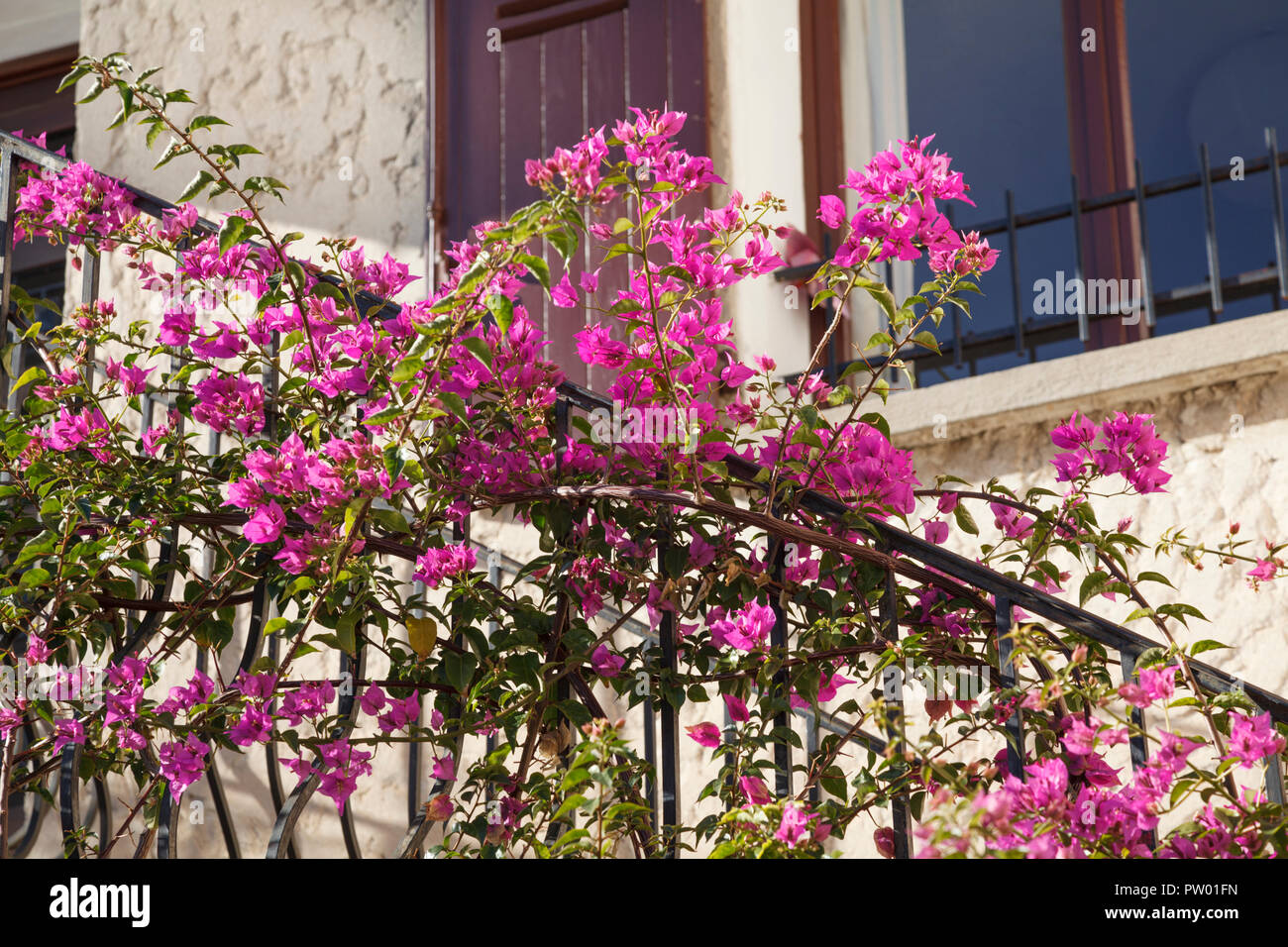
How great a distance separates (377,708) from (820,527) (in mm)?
789

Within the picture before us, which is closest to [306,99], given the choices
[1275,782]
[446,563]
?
[446,563]

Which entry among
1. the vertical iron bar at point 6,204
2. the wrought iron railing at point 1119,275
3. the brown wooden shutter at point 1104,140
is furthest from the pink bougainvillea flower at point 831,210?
the brown wooden shutter at point 1104,140

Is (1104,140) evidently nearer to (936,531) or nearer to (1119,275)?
(1119,275)

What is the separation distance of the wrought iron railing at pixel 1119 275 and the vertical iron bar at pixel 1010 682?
1833mm

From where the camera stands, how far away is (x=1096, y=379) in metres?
3.24

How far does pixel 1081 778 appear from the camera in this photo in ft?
5.66

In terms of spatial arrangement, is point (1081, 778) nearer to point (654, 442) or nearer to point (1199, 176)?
point (654, 442)

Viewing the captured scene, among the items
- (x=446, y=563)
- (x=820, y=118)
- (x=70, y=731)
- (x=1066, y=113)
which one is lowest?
(x=70, y=731)

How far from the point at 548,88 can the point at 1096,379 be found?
89.8 inches

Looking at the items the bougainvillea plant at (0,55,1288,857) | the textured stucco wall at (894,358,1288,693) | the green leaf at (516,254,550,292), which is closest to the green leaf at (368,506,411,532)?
the bougainvillea plant at (0,55,1288,857)

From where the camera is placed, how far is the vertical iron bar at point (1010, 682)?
5.52ft

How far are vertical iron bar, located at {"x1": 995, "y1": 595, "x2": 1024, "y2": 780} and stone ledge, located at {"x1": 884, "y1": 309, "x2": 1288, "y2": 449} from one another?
1701 millimetres

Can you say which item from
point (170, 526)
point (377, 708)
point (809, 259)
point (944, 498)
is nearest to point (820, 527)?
point (944, 498)

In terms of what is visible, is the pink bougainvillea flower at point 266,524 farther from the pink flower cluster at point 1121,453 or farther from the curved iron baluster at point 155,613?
the pink flower cluster at point 1121,453
